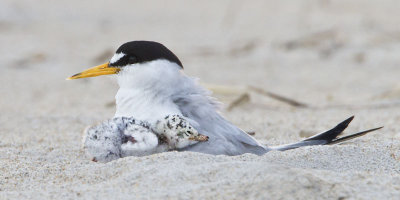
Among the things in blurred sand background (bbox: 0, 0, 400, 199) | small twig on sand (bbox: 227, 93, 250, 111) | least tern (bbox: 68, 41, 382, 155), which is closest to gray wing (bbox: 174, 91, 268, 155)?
least tern (bbox: 68, 41, 382, 155)

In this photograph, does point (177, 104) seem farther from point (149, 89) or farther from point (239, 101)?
point (239, 101)

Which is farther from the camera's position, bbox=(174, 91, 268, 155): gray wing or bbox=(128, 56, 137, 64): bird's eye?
bbox=(128, 56, 137, 64): bird's eye

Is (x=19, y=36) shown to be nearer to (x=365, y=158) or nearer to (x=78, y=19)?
(x=78, y=19)

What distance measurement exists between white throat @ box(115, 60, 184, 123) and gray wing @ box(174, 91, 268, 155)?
0.07 metres

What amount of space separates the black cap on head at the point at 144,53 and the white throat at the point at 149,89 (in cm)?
A: 2

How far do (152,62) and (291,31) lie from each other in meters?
7.39

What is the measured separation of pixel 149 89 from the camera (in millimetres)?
3268

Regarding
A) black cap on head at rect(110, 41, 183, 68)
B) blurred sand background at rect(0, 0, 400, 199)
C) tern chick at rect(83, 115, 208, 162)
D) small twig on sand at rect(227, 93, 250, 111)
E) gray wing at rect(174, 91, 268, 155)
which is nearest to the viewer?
blurred sand background at rect(0, 0, 400, 199)

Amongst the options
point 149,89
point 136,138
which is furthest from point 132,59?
point 136,138

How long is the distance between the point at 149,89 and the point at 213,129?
0.38 metres

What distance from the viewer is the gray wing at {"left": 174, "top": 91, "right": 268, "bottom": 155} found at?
3079 millimetres

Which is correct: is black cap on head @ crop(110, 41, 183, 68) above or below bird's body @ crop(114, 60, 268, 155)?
above

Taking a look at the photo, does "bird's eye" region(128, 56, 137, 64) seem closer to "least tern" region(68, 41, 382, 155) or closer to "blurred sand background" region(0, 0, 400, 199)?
"least tern" region(68, 41, 382, 155)

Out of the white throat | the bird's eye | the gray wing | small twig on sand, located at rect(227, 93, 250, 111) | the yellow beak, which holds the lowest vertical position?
small twig on sand, located at rect(227, 93, 250, 111)
